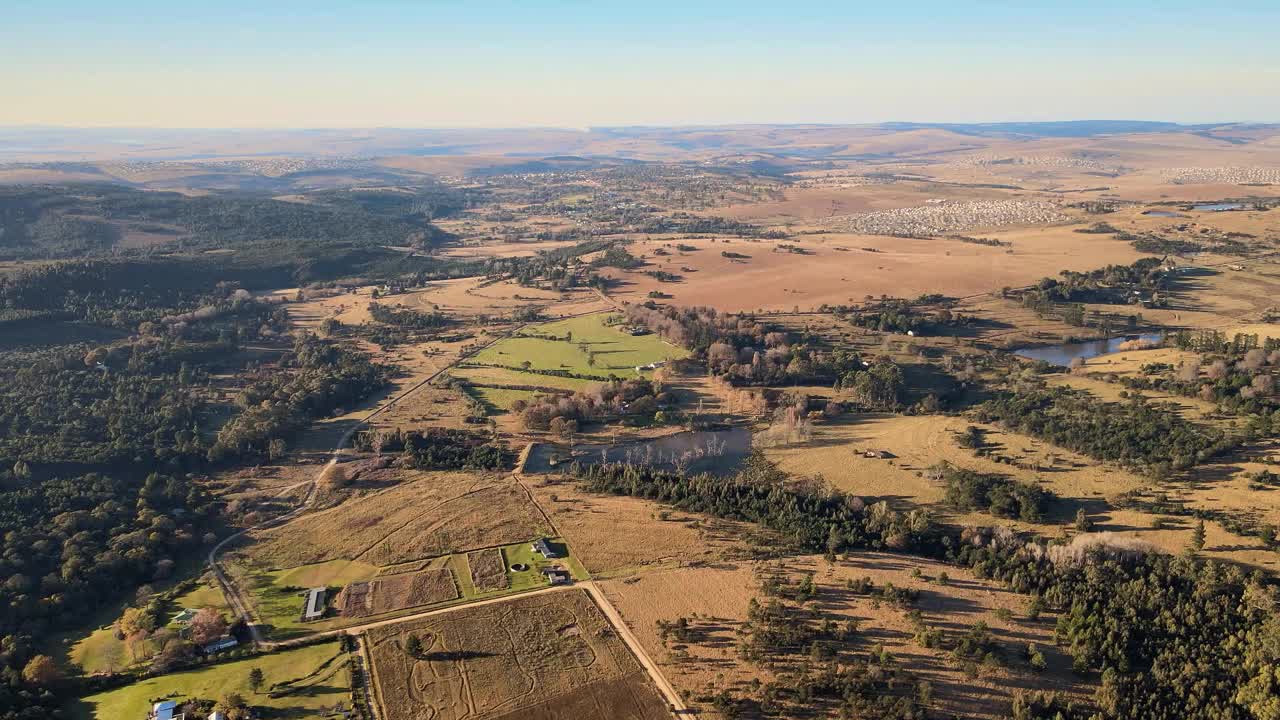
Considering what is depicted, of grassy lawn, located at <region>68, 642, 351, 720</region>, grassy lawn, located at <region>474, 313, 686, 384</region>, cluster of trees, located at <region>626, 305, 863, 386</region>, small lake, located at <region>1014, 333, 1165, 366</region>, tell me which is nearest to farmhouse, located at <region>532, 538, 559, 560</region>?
grassy lawn, located at <region>68, 642, 351, 720</region>

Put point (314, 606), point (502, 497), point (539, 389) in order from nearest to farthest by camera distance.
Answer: point (314, 606)
point (502, 497)
point (539, 389)

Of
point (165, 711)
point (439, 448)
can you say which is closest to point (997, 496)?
point (439, 448)

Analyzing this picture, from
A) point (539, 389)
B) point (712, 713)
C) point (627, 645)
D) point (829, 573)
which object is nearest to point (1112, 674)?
point (829, 573)

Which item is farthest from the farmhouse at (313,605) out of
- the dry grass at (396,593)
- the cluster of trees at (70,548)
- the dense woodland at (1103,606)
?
the dense woodland at (1103,606)

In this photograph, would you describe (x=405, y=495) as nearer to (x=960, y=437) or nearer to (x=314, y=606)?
(x=314, y=606)

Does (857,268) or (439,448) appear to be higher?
(857,268)

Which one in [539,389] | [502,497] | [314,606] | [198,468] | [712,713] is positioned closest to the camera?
[712,713]

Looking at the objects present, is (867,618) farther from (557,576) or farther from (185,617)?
(185,617)
